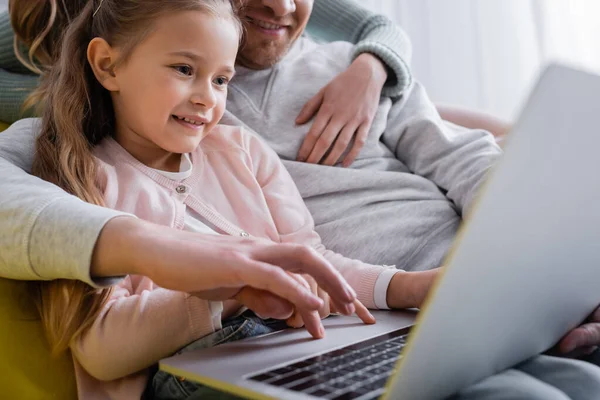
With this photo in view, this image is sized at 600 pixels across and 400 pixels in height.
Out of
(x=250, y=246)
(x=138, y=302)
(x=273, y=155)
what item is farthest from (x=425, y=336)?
(x=273, y=155)

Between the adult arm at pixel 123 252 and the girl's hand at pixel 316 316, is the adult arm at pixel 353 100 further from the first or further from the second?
the adult arm at pixel 123 252

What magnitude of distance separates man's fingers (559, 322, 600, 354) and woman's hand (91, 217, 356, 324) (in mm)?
273

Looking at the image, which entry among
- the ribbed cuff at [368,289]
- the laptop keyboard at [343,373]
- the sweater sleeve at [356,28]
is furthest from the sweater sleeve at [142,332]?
the sweater sleeve at [356,28]

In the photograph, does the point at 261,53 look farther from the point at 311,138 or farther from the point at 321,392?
the point at 321,392

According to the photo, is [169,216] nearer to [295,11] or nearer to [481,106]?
[295,11]

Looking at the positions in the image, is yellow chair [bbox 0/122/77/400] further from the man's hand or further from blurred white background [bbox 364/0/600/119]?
blurred white background [bbox 364/0/600/119]

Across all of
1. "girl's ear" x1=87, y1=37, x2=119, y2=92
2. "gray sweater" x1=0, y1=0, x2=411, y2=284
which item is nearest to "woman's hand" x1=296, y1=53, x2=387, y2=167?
"girl's ear" x1=87, y1=37, x2=119, y2=92

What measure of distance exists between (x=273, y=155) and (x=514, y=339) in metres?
0.58

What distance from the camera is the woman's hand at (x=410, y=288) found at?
0.96 m

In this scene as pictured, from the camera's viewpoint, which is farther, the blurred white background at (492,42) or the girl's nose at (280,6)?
the blurred white background at (492,42)

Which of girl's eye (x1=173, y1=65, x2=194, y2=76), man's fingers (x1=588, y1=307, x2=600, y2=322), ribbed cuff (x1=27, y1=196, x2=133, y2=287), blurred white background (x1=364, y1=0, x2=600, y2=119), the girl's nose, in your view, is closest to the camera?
ribbed cuff (x1=27, y1=196, x2=133, y2=287)

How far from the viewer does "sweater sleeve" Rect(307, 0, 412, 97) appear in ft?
4.72

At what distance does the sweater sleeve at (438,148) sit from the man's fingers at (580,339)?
40cm

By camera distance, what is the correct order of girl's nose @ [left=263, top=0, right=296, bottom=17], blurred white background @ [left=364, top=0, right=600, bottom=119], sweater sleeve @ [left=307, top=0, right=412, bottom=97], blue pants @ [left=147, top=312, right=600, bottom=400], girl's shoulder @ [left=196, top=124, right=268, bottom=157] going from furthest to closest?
blurred white background @ [left=364, top=0, right=600, bottom=119]
sweater sleeve @ [left=307, top=0, right=412, bottom=97]
girl's nose @ [left=263, top=0, right=296, bottom=17]
girl's shoulder @ [left=196, top=124, right=268, bottom=157]
blue pants @ [left=147, top=312, right=600, bottom=400]
